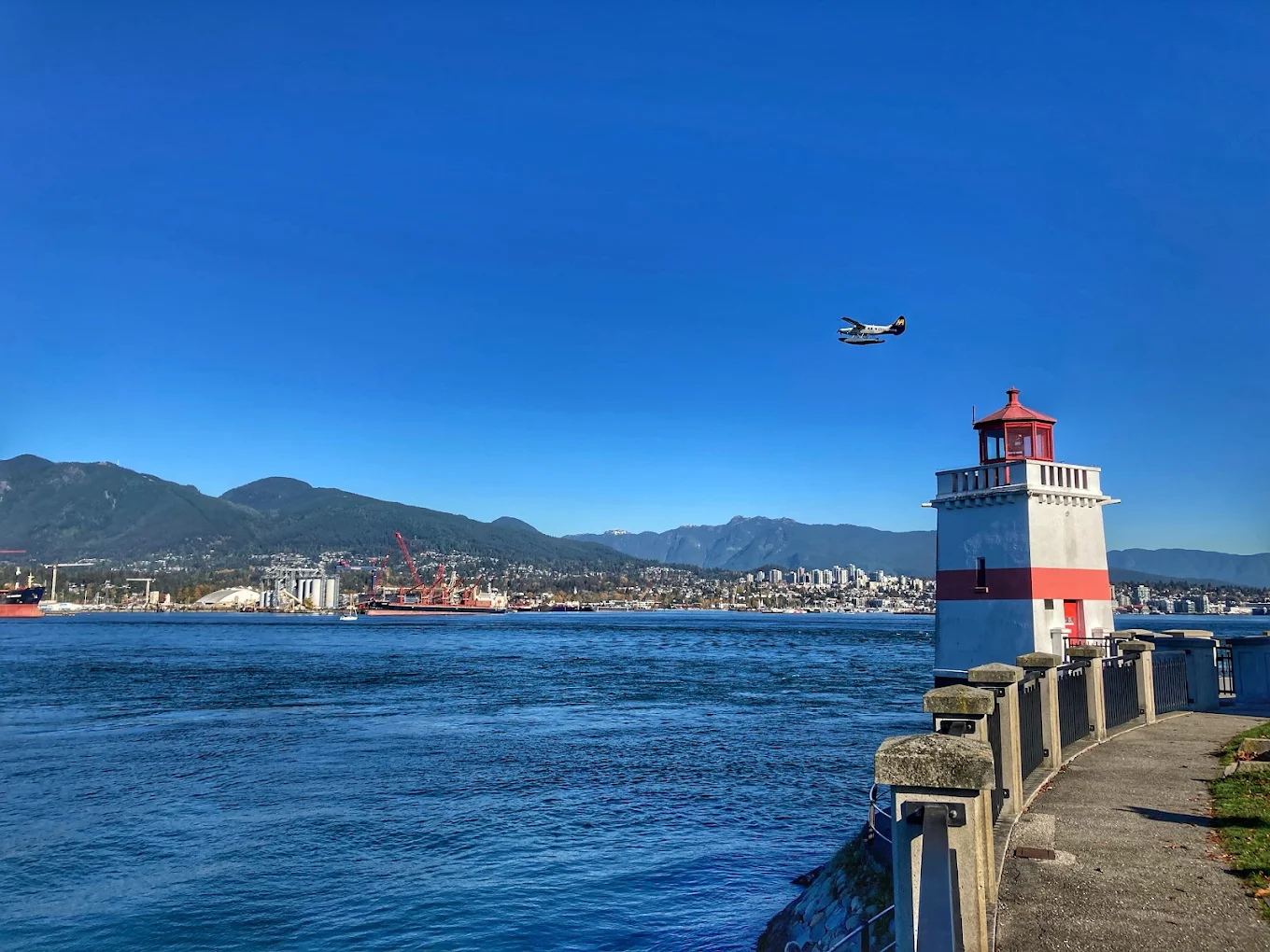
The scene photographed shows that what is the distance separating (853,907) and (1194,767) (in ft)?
19.5

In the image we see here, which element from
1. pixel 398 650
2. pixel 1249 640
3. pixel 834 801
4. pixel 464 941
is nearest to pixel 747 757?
pixel 834 801

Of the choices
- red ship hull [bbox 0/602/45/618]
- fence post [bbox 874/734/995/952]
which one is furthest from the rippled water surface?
red ship hull [bbox 0/602/45/618]

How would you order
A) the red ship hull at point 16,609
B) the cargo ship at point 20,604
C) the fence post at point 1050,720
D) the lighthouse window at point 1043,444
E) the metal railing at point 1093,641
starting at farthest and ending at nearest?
the red ship hull at point 16,609
the cargo ship at point 20,604
the lighthouse window at point 1043,444
the metal railing at point 1093,641
the fence post at point 1050,720

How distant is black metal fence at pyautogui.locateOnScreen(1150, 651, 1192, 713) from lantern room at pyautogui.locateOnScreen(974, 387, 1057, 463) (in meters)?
5.63

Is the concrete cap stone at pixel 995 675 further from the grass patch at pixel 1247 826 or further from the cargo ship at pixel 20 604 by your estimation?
the cargo ship at pixel 20 604

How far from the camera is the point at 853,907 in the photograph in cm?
994

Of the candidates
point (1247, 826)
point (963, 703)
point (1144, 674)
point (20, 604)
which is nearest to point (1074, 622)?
point (1144, 674)

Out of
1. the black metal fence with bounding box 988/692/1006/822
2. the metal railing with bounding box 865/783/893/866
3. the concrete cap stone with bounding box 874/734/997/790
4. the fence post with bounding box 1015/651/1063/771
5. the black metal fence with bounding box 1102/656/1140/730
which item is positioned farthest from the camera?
the black metal fence with bounding box 1102/656/1140/730

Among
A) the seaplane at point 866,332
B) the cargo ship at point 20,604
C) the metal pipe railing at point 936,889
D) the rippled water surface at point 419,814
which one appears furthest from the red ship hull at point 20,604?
the metal pipe railing at point 936,889

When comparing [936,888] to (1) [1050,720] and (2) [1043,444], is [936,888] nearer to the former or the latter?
(1) [1050,720]

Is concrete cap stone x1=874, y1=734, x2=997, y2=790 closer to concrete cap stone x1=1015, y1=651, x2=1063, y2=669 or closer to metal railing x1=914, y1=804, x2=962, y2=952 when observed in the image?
metal railing x1=914, y1=804, x2=962, y2=952

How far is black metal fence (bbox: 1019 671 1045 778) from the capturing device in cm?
1071

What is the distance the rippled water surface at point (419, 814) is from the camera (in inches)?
563

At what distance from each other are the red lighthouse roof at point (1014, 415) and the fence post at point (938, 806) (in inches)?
728
